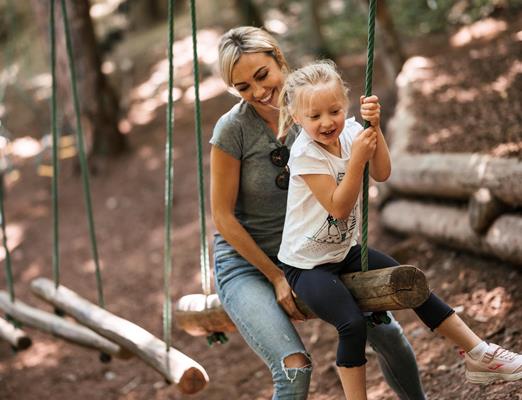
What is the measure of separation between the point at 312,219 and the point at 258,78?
52 cm

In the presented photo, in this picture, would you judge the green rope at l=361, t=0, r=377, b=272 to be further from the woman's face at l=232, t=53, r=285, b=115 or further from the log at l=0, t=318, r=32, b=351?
the log at l=0, t=318, r=32, b=351

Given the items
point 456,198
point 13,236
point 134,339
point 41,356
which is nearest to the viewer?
point 134,339

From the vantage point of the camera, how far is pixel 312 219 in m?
2.29

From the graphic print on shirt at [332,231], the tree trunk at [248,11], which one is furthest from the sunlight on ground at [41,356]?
the tree trunk at [248,11]

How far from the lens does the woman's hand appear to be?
95.3 inches

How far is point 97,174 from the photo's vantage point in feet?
29.2

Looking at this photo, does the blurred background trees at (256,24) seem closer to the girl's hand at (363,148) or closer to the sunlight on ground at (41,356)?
the sunlight on ground at (41,356)

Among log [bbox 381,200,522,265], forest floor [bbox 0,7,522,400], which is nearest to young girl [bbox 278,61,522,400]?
forest floor [bbox 0,7,522,400]

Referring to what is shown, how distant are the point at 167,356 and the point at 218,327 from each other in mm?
322

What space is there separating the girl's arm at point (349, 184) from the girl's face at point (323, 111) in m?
0.09

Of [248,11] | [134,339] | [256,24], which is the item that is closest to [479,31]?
[256,24]

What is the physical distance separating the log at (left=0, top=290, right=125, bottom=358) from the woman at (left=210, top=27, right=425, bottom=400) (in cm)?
119

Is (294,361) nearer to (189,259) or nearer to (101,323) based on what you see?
(101,323)

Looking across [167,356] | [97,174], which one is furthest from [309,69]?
[97,174]
